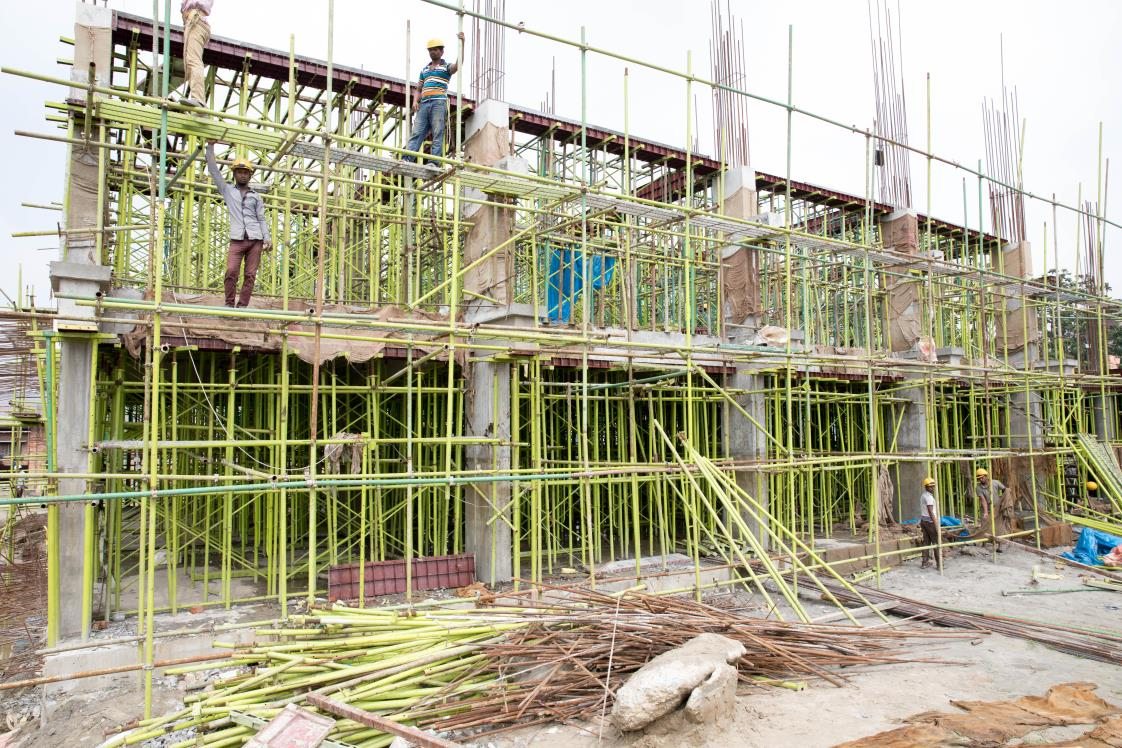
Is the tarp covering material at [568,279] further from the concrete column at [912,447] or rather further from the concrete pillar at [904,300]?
the concrete column at [912,447]

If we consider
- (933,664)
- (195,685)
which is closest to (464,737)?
(195,685)

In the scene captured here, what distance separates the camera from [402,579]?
9.91 metres

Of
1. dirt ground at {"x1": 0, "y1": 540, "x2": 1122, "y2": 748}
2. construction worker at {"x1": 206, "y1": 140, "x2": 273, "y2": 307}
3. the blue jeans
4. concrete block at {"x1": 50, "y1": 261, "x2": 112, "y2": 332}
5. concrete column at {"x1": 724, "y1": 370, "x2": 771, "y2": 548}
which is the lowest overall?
dirt ground at {"x1": 0, "y1": 540, "x2": 1122, "y2": 748}

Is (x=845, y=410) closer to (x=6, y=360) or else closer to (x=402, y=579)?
(x=402, y=579)

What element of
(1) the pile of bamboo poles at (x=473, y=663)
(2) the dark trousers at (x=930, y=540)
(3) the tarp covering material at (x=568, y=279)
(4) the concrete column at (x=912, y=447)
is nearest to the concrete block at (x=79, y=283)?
(1) the pile of bamboo poles at (x=473, y=663)

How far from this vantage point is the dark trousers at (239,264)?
26.8 ft

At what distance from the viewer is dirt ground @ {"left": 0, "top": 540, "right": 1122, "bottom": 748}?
575cm

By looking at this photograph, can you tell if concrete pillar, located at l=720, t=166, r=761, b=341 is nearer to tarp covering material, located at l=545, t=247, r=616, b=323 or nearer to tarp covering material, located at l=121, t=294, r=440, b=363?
tarp covering material, located at l=545, t=247, r=616, b=323

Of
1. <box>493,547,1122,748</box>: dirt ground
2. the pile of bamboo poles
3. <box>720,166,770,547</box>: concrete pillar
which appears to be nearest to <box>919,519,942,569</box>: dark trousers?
<box>493,547,1122,748</box>: dirt ground

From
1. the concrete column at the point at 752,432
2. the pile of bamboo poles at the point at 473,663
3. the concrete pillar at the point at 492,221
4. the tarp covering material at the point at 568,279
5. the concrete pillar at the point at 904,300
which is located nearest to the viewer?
the pile of bamboo poles at the point at 473,663

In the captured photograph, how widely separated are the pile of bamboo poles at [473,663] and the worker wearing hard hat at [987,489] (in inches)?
289

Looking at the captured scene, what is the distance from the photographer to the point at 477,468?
11.0 metres

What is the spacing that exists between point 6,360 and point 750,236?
670 inches

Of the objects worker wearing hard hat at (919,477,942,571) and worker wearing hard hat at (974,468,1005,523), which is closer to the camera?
worker wearing hard hat at (919,477,942,571)
